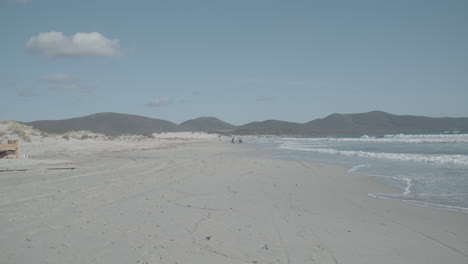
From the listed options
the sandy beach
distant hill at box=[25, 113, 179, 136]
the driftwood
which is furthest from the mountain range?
the sandy beach

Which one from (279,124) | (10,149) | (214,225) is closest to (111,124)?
(10,149)

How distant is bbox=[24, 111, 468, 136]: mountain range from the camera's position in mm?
89450

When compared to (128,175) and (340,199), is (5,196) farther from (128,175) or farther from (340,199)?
(340,199)

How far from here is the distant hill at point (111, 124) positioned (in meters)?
86.2

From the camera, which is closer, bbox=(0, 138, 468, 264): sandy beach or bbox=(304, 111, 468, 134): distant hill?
bbox=(0, 138, 468, 264): sandy beach

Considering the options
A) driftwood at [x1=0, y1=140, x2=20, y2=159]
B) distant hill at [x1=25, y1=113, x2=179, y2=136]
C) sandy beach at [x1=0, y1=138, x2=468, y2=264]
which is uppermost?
distant hill at [x1=25, y1=113, x2=179, y2=136]

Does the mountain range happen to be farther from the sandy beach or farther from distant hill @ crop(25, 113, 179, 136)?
the sandy beach

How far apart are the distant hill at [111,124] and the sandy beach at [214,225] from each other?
77.9 m

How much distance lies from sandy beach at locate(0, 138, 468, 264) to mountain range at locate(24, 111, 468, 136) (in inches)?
2053

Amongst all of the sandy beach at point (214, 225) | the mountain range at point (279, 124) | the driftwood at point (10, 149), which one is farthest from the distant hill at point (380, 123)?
the sandy beach at point (214, 225)

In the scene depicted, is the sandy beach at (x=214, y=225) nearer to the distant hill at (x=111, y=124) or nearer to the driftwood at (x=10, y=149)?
the driftwood at (x=10, y=149)

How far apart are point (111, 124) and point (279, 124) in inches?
4597

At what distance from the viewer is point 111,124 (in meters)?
A: 93.7

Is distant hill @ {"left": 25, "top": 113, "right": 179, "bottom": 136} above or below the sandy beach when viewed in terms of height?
above
